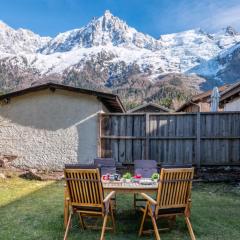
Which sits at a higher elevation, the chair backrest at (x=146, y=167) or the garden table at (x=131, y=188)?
the chair backrest at (x=146, y=167)

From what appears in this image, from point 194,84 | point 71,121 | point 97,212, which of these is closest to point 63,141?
point 71,121

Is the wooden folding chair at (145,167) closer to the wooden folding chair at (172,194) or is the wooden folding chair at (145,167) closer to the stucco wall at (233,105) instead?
the wooden folding chair at (172,194)

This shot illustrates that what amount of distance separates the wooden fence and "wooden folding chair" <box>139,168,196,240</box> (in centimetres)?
621

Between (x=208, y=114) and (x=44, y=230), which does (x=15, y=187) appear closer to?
(x=44, y=230)

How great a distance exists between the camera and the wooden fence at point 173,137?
1119cm

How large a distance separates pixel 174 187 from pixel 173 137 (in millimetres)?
6382

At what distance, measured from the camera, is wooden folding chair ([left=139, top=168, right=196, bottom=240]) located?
4957 mm

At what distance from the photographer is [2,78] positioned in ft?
618

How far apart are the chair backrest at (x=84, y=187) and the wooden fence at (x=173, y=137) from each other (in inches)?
245

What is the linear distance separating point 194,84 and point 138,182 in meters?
171

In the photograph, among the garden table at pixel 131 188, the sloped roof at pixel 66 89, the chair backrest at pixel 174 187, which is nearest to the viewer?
the chair backrest at pixel 174 187

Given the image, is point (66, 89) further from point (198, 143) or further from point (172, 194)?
point (172, 194)

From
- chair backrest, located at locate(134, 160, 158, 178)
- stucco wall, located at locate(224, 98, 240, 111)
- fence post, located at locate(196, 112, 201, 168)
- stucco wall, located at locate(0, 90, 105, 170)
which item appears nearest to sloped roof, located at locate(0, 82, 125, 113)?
stucco wall, located at locate(0, 90, 105, 170)

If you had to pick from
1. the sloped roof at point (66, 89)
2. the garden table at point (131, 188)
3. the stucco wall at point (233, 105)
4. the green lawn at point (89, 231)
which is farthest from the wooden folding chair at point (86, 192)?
the stucco wall at point (233, 105)
